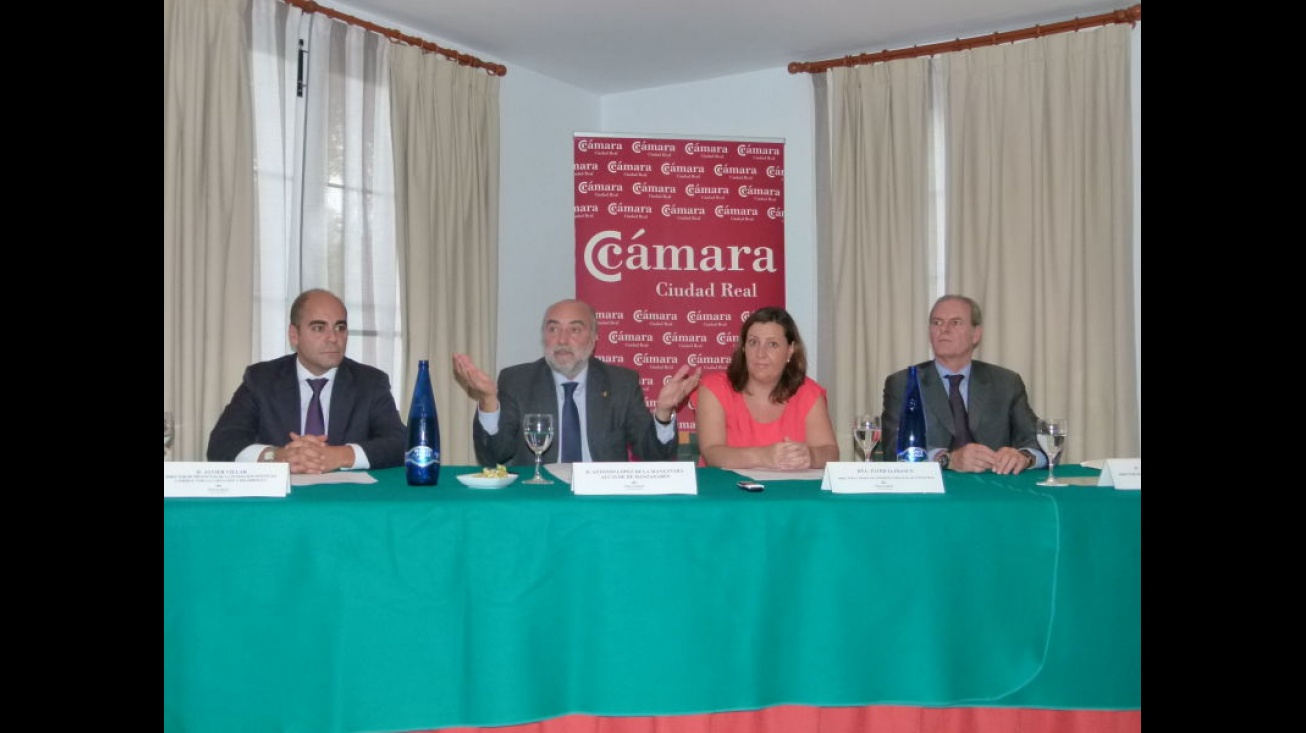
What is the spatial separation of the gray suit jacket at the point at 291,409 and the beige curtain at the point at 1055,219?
10.9 feet

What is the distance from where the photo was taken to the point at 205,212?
173 inches

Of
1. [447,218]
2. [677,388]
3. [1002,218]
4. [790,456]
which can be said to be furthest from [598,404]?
[1002,218]

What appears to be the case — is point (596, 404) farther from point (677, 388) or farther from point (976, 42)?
point (976, 42)

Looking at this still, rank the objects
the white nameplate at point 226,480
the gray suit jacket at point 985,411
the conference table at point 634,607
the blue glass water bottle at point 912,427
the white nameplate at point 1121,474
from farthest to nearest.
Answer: the gray suit jacket at point 985,411 → the blue glass water bottle at point 912,427 → the white nameplate at point 1121,474 → the white nameplate at point 226,480 → the conference table at point 634,607

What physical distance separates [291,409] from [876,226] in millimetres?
3533

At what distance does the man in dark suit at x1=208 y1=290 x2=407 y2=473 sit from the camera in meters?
3.35

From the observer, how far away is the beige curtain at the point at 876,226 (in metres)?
5.64

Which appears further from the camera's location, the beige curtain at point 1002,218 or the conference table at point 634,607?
the beige curtain at point 1002,218

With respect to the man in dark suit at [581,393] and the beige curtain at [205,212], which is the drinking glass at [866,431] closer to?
the man in dark suit at [581,393]

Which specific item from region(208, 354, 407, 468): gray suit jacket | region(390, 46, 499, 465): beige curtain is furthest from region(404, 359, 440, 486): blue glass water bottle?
region(390, 46, 499, 465): beige curtain

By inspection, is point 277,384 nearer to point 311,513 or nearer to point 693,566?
point 311,513

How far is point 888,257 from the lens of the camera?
18.7 feet

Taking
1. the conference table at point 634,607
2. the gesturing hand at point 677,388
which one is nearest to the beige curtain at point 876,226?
the gesturing hand at point 677,388

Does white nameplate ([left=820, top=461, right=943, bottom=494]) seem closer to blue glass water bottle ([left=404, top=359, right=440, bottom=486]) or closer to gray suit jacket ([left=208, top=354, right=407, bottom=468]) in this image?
blue glass water bottle ([left=404, top=359, right=440, bottom=486])
